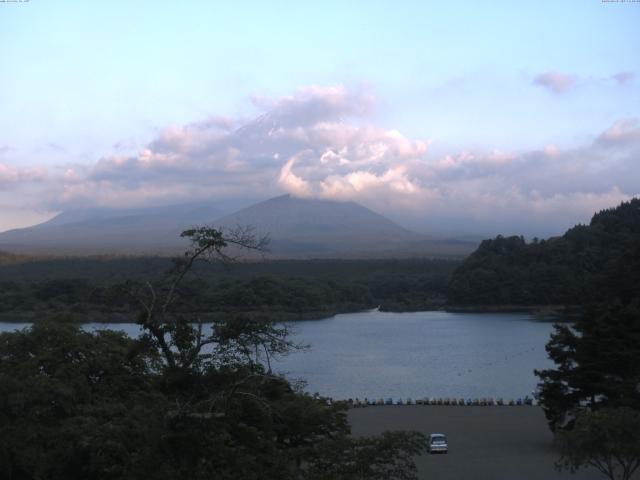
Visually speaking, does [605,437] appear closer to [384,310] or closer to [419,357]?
[419,357]

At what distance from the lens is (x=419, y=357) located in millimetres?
30609

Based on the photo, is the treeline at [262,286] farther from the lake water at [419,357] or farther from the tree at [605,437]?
the tree at [605,437]

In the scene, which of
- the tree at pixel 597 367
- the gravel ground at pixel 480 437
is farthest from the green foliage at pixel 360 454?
the tree at pixel 597 367

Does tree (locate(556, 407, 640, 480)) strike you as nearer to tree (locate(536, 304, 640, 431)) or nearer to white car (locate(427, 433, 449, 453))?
tree (locate(536, 304, 640, 431))

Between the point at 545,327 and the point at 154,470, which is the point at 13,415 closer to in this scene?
the point at 154,470

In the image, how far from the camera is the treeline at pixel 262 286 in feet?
154

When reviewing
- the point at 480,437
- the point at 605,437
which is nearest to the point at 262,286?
the point at 480,437

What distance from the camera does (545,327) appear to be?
138 feet

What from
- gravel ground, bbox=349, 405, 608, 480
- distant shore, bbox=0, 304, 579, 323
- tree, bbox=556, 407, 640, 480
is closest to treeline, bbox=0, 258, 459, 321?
distant shore, bbox=0, 304, 579, 323

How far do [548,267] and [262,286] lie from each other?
19944 millimetres

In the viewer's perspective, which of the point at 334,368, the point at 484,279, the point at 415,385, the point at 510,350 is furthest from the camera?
the point at 484,279

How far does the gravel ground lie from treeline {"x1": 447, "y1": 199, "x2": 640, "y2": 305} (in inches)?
1383

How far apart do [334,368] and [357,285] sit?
34.9 meters

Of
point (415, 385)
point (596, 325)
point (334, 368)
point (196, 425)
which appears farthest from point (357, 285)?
point (196, 425)
